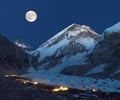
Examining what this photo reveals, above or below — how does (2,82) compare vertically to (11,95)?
above

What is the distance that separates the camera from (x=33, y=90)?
102 ft

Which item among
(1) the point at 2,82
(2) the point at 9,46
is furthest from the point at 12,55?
(1) the point at 2,82

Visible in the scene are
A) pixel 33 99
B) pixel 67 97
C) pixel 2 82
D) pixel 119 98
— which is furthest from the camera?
pixel 2 82

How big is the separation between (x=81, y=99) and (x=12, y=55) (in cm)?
16876

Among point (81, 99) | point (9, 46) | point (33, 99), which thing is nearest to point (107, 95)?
point (81, 99)

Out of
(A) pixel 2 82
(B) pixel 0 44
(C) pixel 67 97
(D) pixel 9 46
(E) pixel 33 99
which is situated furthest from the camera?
(D) pixel 9 46

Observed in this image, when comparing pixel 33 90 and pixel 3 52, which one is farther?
pixel 3 52

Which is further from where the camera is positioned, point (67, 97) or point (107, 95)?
point (107, 95)

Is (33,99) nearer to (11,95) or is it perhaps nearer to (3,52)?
(11,95)

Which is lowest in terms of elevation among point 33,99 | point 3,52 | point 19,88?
point 33,99

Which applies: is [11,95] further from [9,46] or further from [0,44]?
[9,46]

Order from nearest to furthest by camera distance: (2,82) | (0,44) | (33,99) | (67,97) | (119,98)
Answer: (33,99) < (67,97) < (119,98) < (2,82) < (0,44)

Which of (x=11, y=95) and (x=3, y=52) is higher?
(x=3, y=52)

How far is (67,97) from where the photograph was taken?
1153 inches
